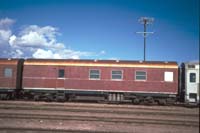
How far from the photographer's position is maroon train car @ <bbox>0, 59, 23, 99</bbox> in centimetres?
2652

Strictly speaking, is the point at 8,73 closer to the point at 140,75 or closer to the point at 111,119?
the point at 140,75

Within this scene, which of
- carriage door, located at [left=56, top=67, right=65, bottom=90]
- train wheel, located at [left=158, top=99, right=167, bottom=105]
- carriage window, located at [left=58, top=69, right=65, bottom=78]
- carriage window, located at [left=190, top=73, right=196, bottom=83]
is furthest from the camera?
carriage window, located at [left=58, top=69, right=65, bottom=78]

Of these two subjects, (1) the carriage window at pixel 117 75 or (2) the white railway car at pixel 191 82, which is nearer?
(2) the white railway car at pixel 191 82

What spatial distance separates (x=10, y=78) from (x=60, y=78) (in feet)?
14.6

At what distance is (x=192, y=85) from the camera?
23.6 meters

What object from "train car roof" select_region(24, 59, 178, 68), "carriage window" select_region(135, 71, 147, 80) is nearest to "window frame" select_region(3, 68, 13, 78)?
"train car roof" select_region(24, 59, 178, 68)

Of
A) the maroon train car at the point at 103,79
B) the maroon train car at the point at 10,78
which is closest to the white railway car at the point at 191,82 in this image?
the maroon train car at the point at 103,79

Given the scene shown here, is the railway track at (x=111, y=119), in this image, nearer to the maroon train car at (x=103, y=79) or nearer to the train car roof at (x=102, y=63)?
the maroon train car at (x=103, y=79)

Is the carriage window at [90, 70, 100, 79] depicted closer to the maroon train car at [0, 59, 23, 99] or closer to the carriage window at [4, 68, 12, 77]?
the maroon train car at [0, 59, 23, 99]

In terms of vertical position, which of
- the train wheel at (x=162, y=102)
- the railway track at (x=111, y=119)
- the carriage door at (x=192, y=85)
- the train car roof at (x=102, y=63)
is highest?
the train car roof at (x=102, y=63)

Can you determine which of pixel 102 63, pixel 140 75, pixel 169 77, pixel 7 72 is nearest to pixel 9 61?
pixel 7 72

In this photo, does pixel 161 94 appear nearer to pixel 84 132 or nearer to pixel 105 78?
pixel 105 78

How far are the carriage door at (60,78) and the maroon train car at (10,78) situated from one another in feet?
11.9

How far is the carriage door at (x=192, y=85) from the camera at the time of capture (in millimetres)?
23375
